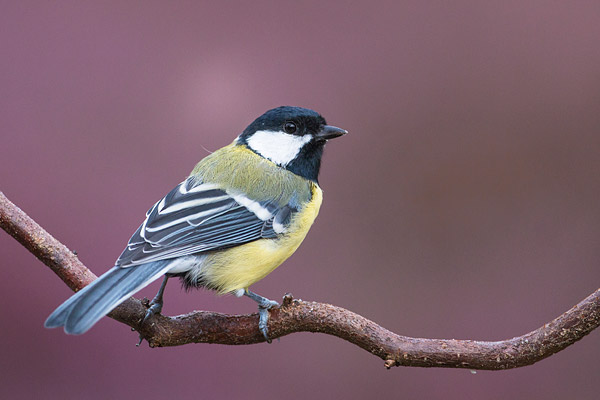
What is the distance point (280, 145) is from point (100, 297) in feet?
1.73

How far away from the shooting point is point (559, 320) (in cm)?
77

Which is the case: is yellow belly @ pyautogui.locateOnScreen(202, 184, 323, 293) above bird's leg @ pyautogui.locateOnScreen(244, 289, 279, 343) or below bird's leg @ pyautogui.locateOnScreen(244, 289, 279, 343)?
above

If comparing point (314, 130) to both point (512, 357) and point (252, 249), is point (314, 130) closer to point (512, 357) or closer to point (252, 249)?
point (252, 249)

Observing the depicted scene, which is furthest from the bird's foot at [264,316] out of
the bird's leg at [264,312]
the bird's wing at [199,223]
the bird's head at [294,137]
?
the bird's head at [294,137]

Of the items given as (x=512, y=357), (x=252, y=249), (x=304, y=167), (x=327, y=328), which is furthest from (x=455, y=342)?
(x=304, y=167)

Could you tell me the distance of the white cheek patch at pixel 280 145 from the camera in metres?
1.11

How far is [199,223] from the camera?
0.95 meters

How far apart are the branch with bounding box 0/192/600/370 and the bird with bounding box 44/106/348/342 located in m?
0.04

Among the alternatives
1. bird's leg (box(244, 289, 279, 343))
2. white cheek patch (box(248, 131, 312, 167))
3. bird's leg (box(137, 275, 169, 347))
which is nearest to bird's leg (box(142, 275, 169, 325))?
bird's leg (box(137, 275, 169, 347))

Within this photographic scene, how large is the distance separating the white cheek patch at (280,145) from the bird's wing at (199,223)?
12 centimetres

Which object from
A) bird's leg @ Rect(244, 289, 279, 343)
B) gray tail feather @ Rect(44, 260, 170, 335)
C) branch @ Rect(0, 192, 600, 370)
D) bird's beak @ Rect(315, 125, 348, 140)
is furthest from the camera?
bird's beak @ Rect(315, 125, 348, 140)

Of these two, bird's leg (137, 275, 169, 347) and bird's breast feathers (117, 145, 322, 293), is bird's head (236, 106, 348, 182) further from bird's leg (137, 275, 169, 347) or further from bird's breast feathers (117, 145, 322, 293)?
bird's leg (137, 275, 169, 347)

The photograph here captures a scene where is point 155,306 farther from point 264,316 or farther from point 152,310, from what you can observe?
point 264,316

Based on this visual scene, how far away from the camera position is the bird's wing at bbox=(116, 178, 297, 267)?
2.84ft
